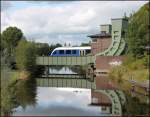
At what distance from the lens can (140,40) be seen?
76125 millimetres

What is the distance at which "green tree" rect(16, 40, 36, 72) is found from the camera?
92988mm

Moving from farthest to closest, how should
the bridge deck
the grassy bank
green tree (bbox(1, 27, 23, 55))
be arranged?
green tree (bbox(1, 27, 23, 55)) < the bridge deck < the grassy bank

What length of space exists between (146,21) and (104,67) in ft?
76.0

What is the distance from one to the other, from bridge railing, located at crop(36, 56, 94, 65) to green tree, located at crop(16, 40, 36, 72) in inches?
96.1

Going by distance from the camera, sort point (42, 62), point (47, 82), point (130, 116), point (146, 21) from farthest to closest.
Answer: point (42, 62) < point (47, 82) < point (146, 21) < point (130, 116)

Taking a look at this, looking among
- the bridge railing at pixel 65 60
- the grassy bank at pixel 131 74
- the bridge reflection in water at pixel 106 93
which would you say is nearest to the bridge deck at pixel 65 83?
the bridge reflection in water at pixel 106 93

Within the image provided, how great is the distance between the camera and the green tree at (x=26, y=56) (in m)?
93.0

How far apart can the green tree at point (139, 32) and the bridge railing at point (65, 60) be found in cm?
2002

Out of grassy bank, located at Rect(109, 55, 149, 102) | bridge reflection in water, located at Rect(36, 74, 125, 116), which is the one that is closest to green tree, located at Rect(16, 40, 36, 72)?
bridge reflection in water, located at Rect(36, 74, 125, 116)

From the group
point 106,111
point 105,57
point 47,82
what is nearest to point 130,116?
point 106,111

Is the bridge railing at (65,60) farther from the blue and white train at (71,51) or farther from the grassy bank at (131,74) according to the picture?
the grassy bank at (131,74)

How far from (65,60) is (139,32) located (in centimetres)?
2730

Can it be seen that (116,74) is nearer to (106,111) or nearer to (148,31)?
(148,31)

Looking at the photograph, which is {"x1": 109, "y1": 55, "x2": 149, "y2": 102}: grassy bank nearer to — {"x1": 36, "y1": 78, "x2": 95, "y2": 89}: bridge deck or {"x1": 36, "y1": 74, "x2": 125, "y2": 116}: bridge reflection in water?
{"x1": 36, "y1": 74, "x2": 125, "y2": 116}: bridge reflection in water
